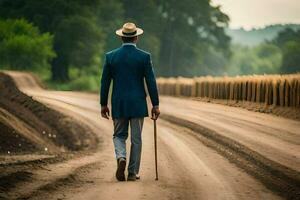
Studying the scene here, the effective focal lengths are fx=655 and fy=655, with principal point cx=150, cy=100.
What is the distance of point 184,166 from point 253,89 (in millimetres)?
16193

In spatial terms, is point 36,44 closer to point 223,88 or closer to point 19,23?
point 19,23

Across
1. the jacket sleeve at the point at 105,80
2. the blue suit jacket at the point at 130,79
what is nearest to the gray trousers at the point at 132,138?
the blue suit jacket at the point at 130,79

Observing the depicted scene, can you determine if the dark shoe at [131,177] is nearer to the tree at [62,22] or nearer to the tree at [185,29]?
the tree at [62,22]

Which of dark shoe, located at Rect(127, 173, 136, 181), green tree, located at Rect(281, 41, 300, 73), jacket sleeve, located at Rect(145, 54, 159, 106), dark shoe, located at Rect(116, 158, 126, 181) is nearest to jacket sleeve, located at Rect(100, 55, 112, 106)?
jacket sleeve, located at Rect(145, 54, 159, 106)

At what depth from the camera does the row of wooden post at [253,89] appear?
74.1 feet

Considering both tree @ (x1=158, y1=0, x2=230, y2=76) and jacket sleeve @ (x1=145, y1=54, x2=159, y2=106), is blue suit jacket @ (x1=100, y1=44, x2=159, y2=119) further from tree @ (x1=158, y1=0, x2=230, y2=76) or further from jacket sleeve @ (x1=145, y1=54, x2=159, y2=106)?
tree @ (x1=158, y1=0, x2=230, y2=76)

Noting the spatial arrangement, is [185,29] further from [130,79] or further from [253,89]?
[130,79]

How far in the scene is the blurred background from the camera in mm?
56062

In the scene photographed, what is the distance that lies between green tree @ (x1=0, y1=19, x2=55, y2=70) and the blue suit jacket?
4593 centimetres

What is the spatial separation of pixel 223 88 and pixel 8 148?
17.2 metres

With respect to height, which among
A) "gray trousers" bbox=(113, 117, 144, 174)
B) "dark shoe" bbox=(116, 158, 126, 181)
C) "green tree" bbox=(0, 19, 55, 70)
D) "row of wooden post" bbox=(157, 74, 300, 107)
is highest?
"green tree" bbox=(0, 19, 55, 70)

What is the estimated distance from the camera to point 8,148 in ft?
46.2

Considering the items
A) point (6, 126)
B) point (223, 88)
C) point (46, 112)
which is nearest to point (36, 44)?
point (223, 88)

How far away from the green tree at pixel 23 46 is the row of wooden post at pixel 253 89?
66.5ft
